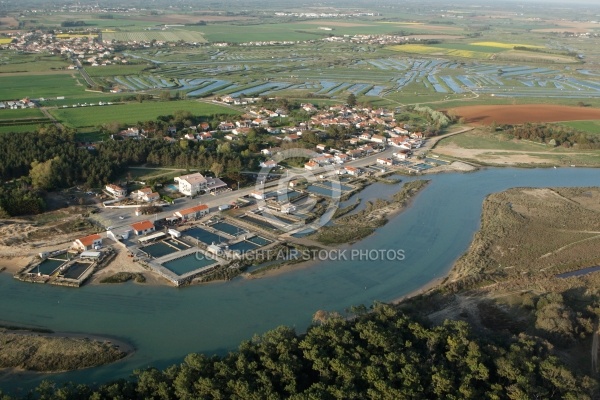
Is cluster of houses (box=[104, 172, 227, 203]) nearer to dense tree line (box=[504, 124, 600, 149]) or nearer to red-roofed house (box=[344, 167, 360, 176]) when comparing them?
red-roofed house (box=[344, 167, 360, 176])

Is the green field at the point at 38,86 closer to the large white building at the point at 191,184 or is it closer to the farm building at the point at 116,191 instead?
the farm building at the point at 116,191

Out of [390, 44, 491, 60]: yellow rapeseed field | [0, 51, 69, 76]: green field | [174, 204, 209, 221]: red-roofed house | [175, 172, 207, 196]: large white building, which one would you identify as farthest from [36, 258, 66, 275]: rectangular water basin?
[390, 44, 491, 60]: yellow rapeseed field

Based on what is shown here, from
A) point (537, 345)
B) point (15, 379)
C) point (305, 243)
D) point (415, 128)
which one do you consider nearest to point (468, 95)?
point (415, 128)

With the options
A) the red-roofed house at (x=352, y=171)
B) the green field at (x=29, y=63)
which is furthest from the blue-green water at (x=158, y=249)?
the green field at (x=29, y=63)

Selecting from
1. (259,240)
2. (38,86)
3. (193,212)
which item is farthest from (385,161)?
(38,86)

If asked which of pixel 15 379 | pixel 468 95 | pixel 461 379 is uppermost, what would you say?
pixel 468 95

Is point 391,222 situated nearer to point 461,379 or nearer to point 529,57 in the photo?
point 461,379
